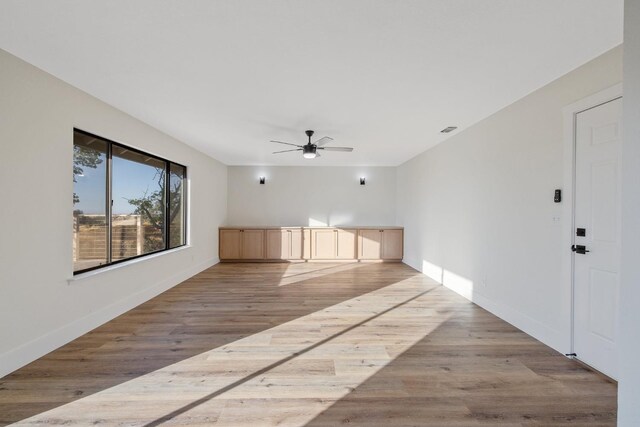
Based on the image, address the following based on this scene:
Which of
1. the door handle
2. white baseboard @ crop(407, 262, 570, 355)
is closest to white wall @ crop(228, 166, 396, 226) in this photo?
white baseboard @ crop(407, 262, 570, 355)

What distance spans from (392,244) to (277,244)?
A: 287cm

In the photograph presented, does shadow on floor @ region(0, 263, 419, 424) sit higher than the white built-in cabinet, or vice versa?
the white built-in cabinet

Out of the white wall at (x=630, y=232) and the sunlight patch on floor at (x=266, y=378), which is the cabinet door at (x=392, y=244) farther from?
the white wall at (x=630, y=232)

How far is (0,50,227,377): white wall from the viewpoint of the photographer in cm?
228

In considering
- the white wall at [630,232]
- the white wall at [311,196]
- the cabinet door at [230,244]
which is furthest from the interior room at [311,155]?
the white wall at [311,196]

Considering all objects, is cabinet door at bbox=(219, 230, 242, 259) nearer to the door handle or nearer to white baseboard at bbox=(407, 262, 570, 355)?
white baseboard at bbox=(407, 262, 570, 355)

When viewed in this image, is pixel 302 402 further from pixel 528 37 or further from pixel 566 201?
pixel 528 37

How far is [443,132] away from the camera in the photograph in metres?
4.48

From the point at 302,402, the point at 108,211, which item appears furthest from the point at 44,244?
the point at 302,402

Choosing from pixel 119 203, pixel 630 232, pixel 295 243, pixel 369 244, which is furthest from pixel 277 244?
pixel 630 232

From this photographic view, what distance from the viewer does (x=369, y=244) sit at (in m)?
7.36

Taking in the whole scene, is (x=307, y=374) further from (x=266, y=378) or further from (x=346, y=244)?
(x=346, y=244)

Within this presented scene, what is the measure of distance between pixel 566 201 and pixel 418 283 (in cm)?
Answer: 293

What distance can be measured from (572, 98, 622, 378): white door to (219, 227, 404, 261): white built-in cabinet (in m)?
4.79
